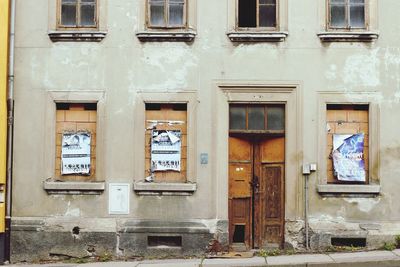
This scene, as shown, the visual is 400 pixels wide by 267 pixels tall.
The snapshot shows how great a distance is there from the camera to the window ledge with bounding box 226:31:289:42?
12445 millimetres

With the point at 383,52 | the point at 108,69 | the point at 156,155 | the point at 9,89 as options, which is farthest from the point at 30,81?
the point at 383,52

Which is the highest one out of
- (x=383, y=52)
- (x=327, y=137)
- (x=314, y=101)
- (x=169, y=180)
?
(x=383, y=52)

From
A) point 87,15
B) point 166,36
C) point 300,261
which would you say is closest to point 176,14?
point 166,36

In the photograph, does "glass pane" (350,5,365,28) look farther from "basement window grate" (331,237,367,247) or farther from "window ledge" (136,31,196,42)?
"basement window grate" (331,237,367,247)

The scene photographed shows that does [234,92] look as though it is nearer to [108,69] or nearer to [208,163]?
[208,163]

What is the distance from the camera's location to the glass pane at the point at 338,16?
41.4ft

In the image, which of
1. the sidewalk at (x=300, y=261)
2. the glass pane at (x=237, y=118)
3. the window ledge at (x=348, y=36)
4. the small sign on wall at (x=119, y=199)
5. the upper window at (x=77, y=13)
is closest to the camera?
the sidewalk at (x=300, y=261)

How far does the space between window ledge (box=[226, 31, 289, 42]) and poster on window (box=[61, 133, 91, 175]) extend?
390cm

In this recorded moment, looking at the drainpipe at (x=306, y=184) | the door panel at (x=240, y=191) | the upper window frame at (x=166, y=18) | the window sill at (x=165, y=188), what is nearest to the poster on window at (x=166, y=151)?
the window sill at (x=165, y=188)

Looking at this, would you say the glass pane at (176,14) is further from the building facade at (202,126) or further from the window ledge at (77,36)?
the window ledge at (77,36)

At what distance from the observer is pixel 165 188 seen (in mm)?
12391

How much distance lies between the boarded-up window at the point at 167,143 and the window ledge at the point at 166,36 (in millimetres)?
1420

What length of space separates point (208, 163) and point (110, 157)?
2.14m

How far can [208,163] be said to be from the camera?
12.5m
